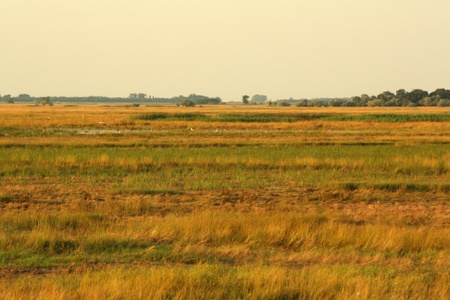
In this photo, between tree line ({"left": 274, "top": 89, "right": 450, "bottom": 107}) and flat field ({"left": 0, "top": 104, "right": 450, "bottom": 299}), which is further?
tree line ({"left": 274, "top": 89, "right": 450, "bottom": 107})

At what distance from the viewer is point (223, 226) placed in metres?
12.0

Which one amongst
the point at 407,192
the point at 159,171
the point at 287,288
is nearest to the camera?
the point at 287,288

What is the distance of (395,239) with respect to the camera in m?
11.3

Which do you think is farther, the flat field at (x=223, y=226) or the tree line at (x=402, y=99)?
the tree line at (x=402, y=99)

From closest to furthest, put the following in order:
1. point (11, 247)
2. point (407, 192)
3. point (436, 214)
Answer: point (11, 247) < point (436, 214) < point (407, 192)

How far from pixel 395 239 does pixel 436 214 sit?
179 inches

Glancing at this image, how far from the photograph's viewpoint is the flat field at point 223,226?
814cm

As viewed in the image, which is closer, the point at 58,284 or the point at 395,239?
the point at 58,284

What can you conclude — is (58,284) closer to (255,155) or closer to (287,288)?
(287,288)

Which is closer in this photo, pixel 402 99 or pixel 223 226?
pixel 223 226

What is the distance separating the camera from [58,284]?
808 cm

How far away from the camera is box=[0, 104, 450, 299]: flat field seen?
8141 millimetres

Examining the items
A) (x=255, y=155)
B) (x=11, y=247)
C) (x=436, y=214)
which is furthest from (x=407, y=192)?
(x=11, y=247)

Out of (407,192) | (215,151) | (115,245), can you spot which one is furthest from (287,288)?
(215,151)
